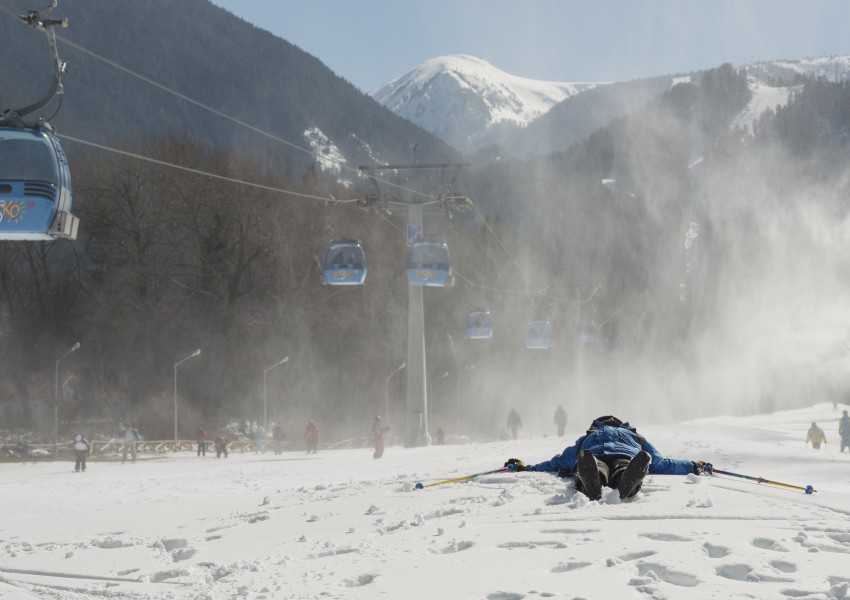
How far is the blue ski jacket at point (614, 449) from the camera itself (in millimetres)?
10578

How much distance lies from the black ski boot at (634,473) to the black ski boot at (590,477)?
8.9 inches

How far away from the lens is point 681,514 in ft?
30.8

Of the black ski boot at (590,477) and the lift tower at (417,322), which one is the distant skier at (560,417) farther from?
the black ski boot at (590,477)

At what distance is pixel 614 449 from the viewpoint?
34.7 feet

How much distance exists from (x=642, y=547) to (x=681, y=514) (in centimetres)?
170

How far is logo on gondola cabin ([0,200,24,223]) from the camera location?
1360cm

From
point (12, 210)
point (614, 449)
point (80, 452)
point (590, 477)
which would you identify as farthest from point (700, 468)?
point (80, 452)

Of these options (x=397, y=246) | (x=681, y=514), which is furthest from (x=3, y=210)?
(x=397, y=246)

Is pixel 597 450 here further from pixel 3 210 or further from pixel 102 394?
pixel 102 394

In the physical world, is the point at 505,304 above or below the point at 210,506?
above

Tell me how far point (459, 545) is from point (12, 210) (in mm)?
8764

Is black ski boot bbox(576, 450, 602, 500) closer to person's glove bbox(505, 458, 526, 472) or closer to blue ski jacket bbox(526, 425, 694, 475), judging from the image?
blue ski jacket bbox(526, 425, 694, 475)

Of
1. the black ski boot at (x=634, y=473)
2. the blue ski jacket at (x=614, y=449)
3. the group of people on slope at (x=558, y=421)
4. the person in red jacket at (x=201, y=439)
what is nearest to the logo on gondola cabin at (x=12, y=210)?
the blue ski jacket at (x=614, y=449)

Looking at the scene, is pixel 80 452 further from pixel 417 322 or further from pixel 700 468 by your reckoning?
pixel 700 468
